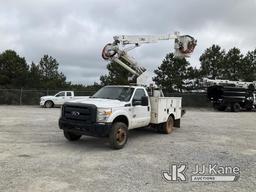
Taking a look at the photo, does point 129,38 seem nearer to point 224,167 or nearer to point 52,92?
point 224,167

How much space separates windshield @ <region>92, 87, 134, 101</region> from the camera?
10.0 metres

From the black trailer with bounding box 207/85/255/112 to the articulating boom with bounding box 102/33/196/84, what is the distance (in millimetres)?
15468

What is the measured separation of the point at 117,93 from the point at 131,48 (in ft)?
14.9

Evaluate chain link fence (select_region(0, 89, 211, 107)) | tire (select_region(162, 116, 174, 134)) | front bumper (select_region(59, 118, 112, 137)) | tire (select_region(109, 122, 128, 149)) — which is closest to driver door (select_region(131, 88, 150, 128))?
tire (select_region(109, 122, 128, 149))

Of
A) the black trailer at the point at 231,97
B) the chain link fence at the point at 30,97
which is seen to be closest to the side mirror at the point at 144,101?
the black trailer at the point at 231,97

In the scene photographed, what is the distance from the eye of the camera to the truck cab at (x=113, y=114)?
860 centimetres

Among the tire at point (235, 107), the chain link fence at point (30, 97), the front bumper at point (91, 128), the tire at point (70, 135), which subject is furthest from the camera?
the chain link fence at point (30, 97)

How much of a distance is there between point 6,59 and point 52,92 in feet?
51.6

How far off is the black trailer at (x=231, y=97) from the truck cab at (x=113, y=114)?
60.1ft

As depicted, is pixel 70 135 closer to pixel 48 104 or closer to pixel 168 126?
pixel 168 126

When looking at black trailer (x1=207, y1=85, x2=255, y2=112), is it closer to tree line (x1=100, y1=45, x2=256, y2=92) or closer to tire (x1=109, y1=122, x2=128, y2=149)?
tree line (x1=100, y1=45, x2=256, y2=92)

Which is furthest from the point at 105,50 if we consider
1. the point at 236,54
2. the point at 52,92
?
the point at 236,54

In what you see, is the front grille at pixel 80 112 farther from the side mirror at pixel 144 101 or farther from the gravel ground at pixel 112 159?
the side mirror at pixel 144 101

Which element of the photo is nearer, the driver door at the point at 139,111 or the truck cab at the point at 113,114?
the truck cab at the point at 113,114
